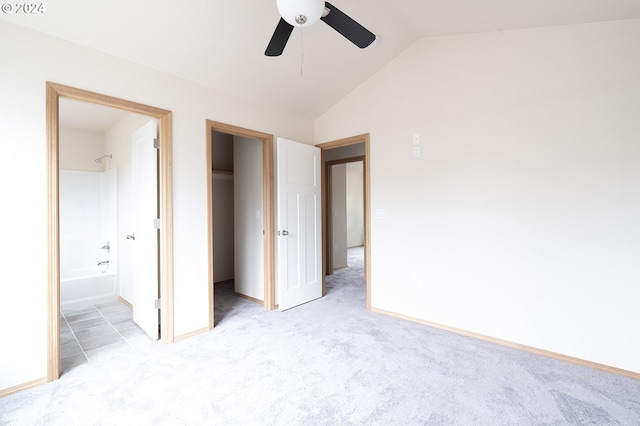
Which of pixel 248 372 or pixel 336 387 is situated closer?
pixel 336 387

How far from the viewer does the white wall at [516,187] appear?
6.98 ft

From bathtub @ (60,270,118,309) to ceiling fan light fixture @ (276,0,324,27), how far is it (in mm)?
4046

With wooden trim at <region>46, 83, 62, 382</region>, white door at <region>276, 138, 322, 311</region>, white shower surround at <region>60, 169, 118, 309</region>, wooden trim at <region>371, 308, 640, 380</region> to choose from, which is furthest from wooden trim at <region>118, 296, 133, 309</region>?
wooden trim at <region>371, 308, 640, 380</region>

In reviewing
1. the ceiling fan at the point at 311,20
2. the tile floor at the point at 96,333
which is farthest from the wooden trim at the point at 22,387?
the ceiling fan at the point at 311,20

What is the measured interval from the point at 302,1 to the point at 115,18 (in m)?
1.55

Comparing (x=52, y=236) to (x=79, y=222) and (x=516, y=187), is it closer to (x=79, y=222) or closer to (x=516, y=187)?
(x=79, y=222)

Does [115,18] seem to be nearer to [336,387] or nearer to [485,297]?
[336,387]

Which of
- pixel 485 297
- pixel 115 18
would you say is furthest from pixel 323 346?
pixel 115 18

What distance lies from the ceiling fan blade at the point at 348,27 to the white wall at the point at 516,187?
5.09 feet

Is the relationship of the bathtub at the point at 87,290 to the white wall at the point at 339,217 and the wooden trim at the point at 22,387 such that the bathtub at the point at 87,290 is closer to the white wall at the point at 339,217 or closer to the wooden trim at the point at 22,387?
the wooden trim at the point at 22,387

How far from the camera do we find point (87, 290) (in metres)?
3.72

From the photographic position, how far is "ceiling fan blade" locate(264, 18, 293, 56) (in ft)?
5.32

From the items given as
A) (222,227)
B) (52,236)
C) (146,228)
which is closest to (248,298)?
(222,227)

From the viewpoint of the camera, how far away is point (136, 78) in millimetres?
2416
